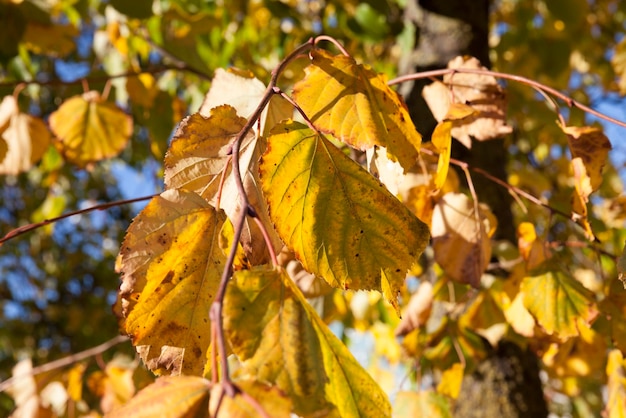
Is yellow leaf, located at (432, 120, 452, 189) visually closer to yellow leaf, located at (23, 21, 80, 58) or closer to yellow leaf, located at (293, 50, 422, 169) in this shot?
yellow leaf, located at (293, 50, 422, 169)

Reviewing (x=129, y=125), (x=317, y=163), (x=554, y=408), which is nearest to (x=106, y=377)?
(x=129, y=125)

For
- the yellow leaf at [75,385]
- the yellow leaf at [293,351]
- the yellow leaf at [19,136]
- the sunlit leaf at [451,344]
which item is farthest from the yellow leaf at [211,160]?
the yellow leaf at [75,385]

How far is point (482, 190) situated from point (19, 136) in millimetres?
971

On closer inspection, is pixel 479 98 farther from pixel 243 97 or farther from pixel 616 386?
pixel 616 386

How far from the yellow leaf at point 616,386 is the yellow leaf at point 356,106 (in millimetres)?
529

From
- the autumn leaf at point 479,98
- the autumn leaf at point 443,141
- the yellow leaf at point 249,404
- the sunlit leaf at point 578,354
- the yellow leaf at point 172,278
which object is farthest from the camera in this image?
the sunlit leaf at point 578,354

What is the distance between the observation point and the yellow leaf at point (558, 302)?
0.77 meters

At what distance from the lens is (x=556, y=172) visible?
2.78 metres

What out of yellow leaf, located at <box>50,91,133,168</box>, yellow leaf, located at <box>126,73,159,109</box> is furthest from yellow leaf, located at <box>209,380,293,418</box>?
yellow leaf, located at <box>126,73,159,109</box>

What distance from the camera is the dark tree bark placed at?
1.29m

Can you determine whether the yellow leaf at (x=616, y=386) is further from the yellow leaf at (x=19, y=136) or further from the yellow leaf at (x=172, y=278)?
the yellow leaf at (x=19, y=136)

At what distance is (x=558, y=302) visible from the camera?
2.57 feet

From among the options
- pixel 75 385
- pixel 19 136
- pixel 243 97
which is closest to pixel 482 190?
pixel 243 97

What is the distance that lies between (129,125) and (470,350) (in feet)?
2.83
